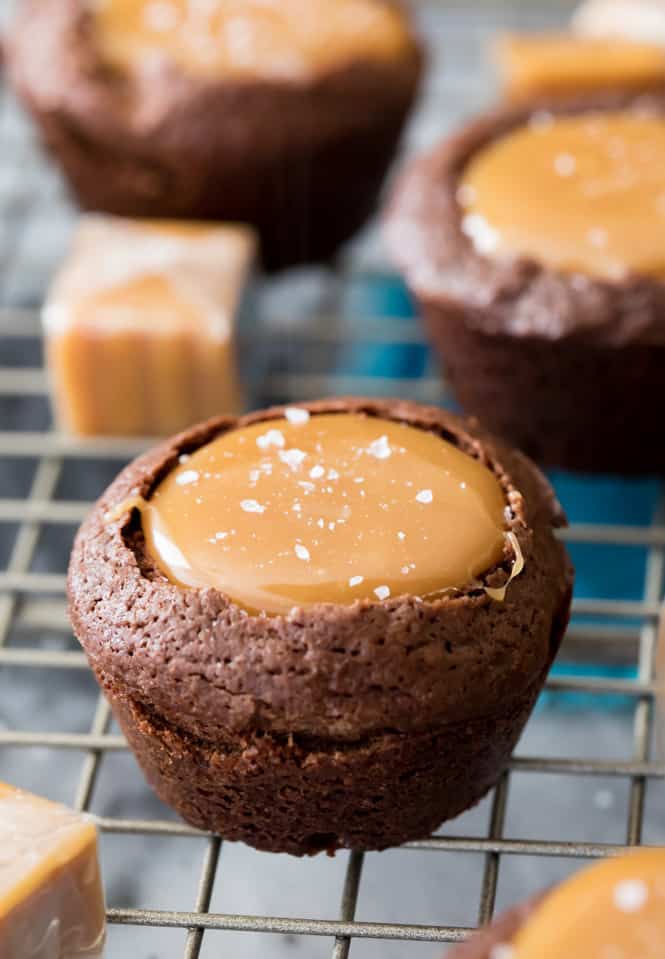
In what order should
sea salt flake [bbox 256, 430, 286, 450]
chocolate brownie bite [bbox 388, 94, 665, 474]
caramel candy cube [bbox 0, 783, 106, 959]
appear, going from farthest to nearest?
1. chocolate brownie bite [bbox 388, 94, 665, 474]
2. sea salt flake [bbox 256, 430, 286, 450]
3. caramel candy cube [bbox 0, 783, 106, 959]

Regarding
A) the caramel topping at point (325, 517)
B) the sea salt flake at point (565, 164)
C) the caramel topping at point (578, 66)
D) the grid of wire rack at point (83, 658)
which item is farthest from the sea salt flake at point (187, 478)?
the caramel topping at point (578, 66)

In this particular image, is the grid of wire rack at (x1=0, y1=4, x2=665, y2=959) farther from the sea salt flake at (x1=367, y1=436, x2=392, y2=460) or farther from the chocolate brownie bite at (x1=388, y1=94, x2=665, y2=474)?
the sea salt flake at (x1=367, y1=436, x2=392, y2=460)

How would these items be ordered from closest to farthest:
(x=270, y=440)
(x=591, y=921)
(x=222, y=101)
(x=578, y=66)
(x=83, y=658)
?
(x=591, y=921) → (x=270, y=440) → (x=83, y=658) → (x=222, y=101) → (x=578, y=66)

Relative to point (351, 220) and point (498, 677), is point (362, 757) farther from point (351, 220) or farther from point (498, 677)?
point (351, 220)

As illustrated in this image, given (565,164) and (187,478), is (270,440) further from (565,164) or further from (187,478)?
(565,164)

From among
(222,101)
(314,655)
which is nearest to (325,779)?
(314,655)

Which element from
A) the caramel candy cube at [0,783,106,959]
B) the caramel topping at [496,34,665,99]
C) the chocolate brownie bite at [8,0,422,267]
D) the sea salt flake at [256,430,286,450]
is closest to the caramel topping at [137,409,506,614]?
the sea salt flake at [256,430,286,450]

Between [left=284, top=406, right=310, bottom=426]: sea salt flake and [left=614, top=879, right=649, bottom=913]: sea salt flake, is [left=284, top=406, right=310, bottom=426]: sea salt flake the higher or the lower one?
the higher one
